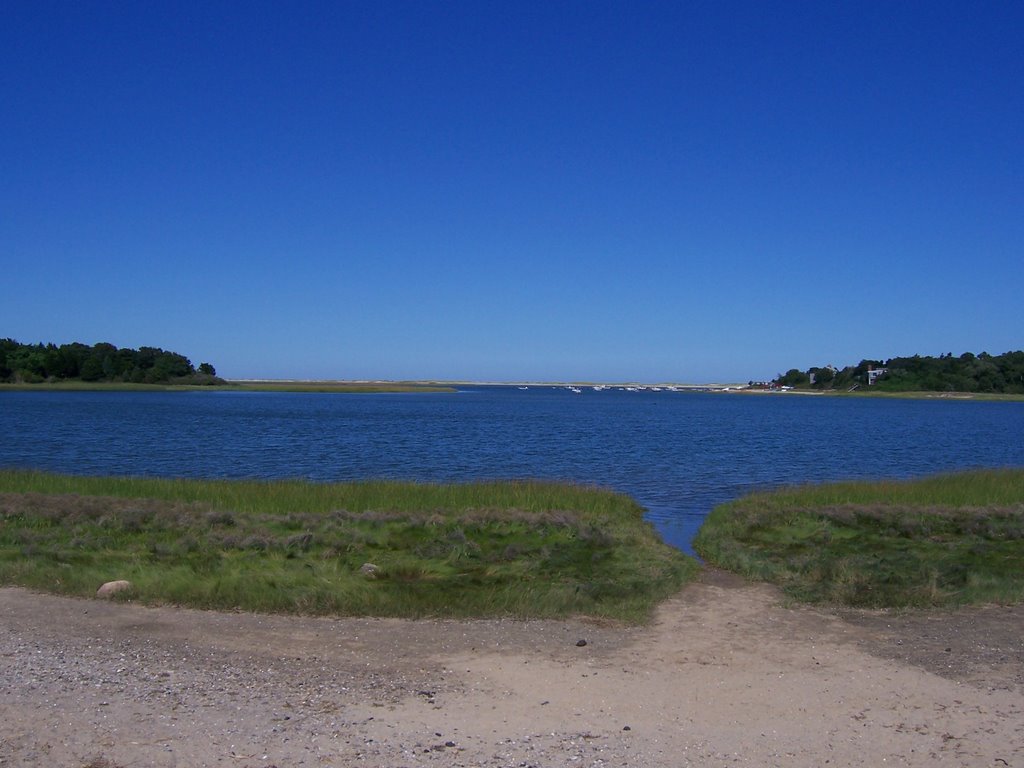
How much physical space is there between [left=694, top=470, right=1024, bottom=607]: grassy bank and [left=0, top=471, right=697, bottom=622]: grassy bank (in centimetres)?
178

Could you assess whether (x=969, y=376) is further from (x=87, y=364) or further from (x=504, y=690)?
(x=504, y=690)

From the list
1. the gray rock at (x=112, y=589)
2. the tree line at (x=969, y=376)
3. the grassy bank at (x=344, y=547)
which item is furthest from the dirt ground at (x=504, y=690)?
the tree line at (x=969, y=376)

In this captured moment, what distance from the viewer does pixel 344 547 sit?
55.0 ft

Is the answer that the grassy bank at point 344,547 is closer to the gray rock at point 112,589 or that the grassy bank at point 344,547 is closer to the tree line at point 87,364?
the gray rock at point 112,589

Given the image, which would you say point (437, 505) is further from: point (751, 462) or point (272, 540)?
point (751, 462)

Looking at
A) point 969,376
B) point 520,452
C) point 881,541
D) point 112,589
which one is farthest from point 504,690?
point 969,376

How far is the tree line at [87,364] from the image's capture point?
15512cm

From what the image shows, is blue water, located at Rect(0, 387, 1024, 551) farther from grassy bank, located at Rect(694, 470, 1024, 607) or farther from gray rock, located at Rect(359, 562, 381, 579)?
gray rock, located at Rect(359, 562, 381, 579)

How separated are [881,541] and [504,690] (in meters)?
12.6

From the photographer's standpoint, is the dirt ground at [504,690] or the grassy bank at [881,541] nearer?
the dirt ground at [504,690]

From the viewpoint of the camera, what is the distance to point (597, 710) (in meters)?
8.37

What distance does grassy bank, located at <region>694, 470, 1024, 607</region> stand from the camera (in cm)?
1400

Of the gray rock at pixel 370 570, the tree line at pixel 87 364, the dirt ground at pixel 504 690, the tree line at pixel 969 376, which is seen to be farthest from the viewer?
the tree line at pixel 969 376

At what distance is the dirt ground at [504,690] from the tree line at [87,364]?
163 m
